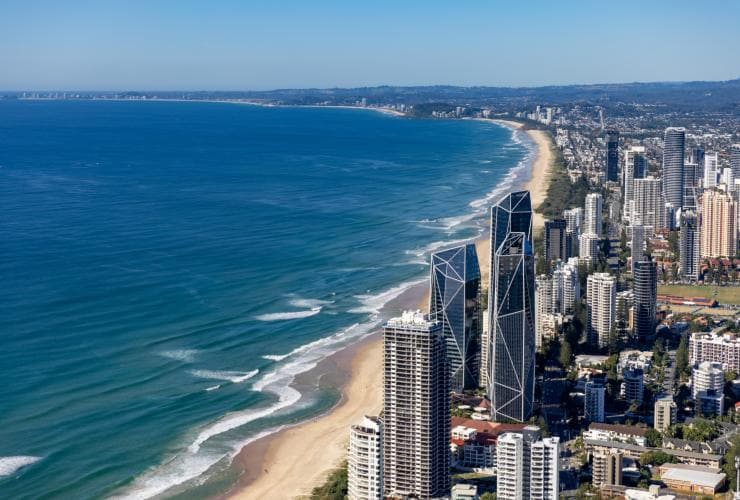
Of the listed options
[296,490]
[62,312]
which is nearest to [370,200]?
[62,312]

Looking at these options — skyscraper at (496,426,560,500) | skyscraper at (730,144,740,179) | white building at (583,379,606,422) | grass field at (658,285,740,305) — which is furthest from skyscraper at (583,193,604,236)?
skyscraper at (496,426,560,500)

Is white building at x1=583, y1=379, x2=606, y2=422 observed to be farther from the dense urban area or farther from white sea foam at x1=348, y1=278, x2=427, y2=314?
white sea foam at x1=348, y1=278, x2=427, y2=314

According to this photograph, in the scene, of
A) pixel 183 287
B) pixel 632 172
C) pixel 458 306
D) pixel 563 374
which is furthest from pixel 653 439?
pixel 632 172

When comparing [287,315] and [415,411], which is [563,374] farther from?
[415,411]

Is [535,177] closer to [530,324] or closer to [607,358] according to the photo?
[607,358]

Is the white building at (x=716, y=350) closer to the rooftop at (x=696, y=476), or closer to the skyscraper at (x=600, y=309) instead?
the skyscraper at (x=600, y=309)

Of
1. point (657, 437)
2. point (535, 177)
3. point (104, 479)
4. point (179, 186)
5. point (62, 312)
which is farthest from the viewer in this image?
point (535, 177)
